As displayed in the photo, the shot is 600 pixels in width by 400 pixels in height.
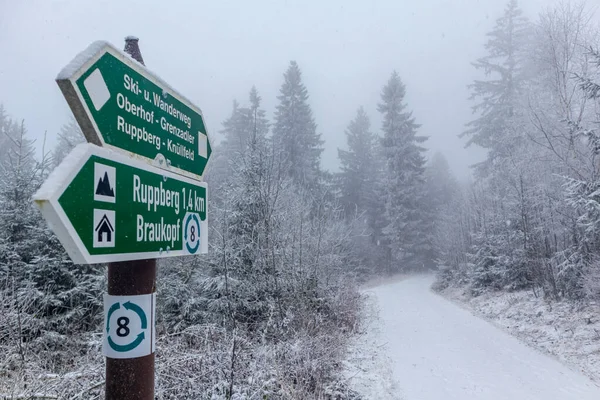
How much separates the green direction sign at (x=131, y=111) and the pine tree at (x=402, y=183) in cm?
3245

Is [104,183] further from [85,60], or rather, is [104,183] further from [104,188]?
[85,60]

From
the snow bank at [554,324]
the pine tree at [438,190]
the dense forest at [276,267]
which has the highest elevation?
the pine tree at [438,190]

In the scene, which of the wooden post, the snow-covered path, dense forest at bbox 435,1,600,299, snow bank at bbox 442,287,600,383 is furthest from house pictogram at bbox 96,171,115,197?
dense forest at bbox 435,1,600,299

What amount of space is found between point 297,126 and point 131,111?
32520 millimetres

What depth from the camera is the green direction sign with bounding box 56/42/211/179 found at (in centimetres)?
127

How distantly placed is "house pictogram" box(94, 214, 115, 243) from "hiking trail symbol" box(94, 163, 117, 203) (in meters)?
0.07

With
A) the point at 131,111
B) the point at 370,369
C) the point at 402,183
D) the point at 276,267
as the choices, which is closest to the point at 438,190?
the point at 402,183

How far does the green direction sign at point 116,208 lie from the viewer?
1077 mm

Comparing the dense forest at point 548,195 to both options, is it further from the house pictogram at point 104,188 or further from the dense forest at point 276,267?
the house pictogram at point 104,188

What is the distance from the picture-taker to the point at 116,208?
134 centimetres

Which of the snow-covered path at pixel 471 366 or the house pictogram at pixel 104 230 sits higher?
the house pictogram at pixel 104 230

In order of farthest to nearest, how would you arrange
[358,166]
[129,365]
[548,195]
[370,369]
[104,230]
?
1. [358,166]
2. [548,195]
3. [370,369]
4. [129,365]
5. [104,230]

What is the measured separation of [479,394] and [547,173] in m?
12.5

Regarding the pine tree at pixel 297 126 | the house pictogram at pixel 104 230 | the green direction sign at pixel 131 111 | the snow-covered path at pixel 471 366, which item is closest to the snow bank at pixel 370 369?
the snow-covered path at pixel 471 366
